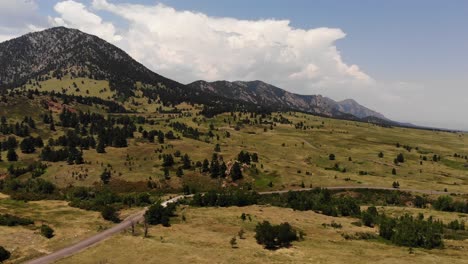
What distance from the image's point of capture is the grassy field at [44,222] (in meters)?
56.8

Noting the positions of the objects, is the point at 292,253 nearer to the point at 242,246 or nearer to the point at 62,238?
the point at 242,246

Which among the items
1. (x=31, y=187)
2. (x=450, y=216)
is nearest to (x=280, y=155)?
(x=450, y=216)

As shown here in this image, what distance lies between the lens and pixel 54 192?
370 feet

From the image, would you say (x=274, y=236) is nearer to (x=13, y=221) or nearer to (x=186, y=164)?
(x=13, y=221)

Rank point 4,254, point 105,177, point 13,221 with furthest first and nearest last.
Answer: point 105,177 → point 13,221 → point 4,254

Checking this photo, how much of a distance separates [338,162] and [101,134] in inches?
4649

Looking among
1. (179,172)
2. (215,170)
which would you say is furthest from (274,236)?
(179,172)

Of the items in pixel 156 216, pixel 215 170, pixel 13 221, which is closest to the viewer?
Result: pixel 13 221

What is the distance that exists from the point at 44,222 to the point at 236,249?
38507 mm

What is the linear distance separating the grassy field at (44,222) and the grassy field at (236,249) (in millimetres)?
6416

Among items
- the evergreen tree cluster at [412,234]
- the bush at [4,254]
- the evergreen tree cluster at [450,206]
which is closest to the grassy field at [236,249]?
the evergreen tree cluster at [412,234]

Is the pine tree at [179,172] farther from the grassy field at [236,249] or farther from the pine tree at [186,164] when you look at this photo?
the grassy field at [236,249]

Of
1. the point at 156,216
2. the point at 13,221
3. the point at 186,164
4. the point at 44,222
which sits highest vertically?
the point at 186,164

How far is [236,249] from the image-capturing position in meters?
58.5
